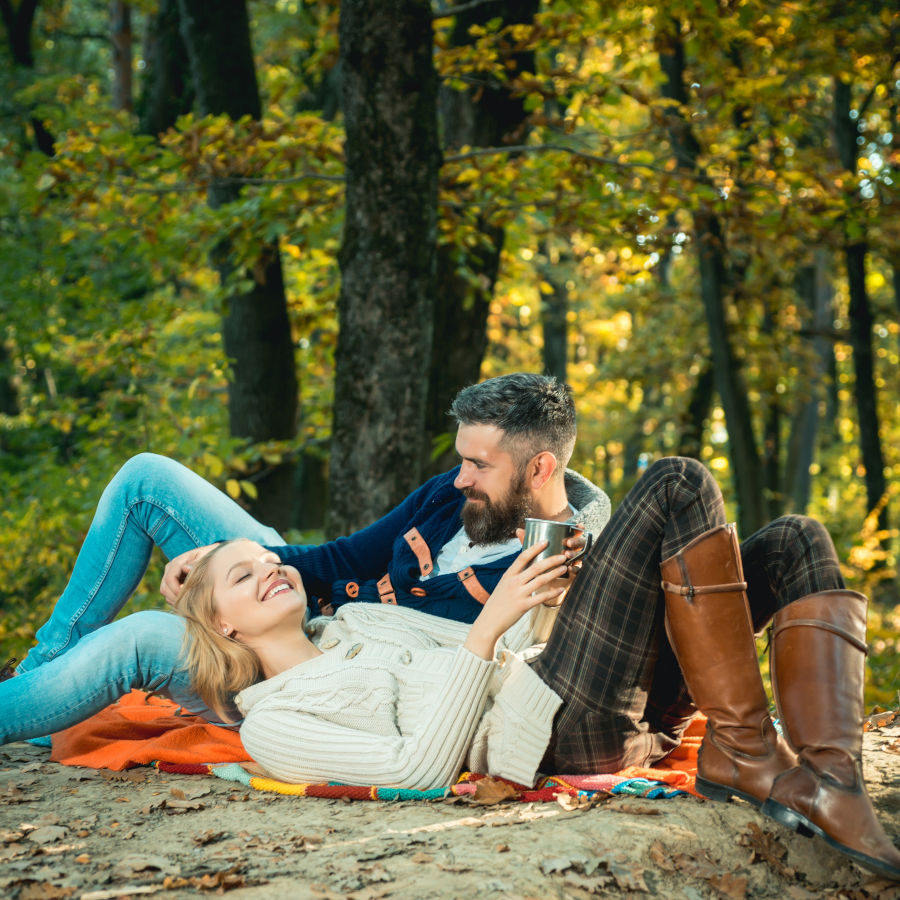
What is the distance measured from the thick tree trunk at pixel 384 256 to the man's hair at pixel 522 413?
178 cm

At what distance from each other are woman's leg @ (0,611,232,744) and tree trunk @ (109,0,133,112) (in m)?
12.6

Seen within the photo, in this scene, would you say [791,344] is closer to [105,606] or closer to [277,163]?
[277,163]

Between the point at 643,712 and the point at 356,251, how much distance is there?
3.36 m

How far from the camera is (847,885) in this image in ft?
8.84

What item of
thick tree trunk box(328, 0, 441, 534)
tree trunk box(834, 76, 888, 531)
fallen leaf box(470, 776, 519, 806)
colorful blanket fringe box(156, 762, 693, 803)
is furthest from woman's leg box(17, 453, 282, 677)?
tree trunk box(834, 76, 888, 531)

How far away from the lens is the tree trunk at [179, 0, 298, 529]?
7871 mm

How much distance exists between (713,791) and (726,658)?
44cm

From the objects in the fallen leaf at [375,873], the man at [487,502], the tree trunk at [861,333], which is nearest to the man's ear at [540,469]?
the man at [487,502]

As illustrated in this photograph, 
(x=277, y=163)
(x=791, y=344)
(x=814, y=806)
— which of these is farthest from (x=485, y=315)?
(x=791, y=344)

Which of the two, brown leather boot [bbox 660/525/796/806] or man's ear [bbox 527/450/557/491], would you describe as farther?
man's ear [bbox 527/450/557/491]

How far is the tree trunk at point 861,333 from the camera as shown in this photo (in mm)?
11320

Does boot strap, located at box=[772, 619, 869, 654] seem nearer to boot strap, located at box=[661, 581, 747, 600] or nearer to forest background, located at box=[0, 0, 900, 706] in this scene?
boot strap, located at box=[661, 581, 747, 600]

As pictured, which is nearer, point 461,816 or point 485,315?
point 461,816

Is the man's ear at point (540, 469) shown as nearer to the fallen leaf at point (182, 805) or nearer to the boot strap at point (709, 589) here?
the boot strap at point (709, 589)
